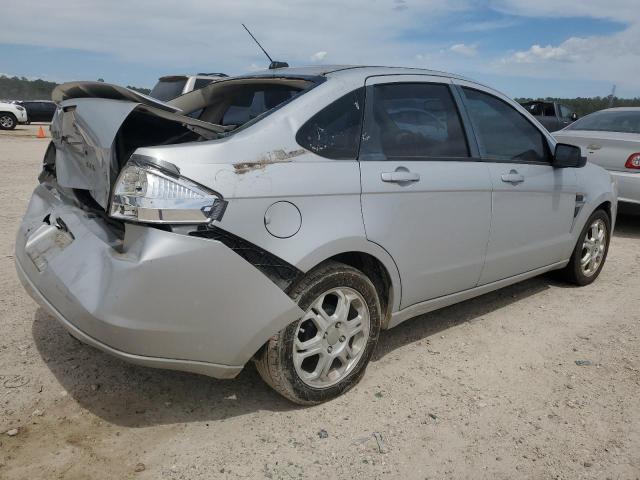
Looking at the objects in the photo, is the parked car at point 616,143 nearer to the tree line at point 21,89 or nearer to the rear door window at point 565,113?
the rear door window at point 565,113

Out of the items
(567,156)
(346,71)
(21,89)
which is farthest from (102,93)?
(21,89)

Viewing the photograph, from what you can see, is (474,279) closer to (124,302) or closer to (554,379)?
(554,379)

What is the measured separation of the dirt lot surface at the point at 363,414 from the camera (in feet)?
8.14

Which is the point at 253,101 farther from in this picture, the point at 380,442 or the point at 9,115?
the point at 9,115

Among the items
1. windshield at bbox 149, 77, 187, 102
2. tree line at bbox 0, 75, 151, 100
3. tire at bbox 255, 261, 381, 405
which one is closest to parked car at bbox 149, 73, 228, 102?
windshield at bbox 149, 77, 187, 102

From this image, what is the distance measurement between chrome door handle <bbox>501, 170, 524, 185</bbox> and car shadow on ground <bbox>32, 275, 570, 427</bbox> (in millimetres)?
1379

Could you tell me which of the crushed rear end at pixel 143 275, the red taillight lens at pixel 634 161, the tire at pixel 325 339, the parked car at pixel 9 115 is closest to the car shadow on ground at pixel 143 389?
the tire at pixel 325 339

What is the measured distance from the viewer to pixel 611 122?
7.97 meters

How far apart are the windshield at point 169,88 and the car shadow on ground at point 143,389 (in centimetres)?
639

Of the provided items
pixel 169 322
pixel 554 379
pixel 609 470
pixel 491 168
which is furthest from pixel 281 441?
pixel 491 168

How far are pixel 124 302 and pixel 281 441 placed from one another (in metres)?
1.01

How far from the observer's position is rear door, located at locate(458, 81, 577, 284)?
3.70 meters

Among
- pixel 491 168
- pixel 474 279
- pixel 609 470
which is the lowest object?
pixel 609 470

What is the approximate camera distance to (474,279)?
370cm
